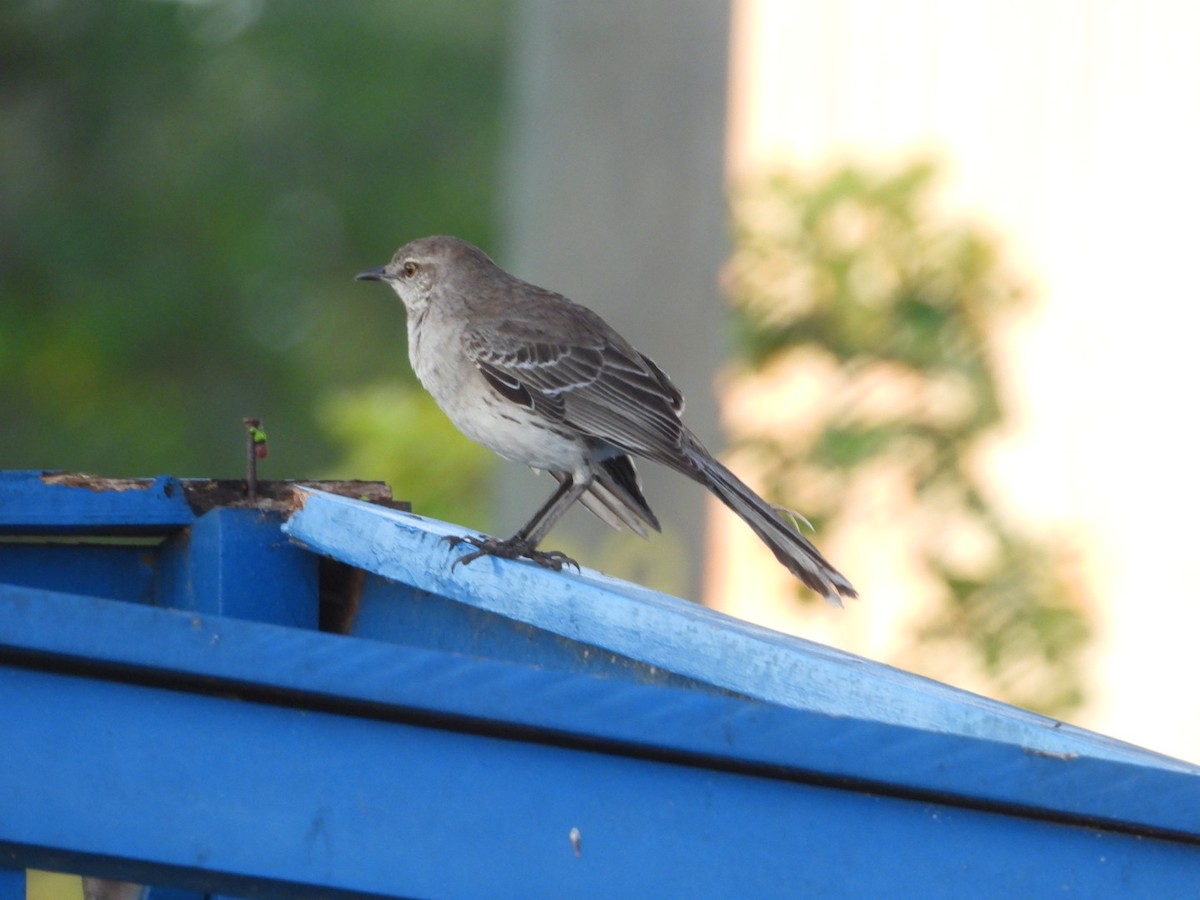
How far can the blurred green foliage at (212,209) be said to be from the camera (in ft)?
48.0

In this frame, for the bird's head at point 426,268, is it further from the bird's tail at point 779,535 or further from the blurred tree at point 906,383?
the blurred tree at point 906,383

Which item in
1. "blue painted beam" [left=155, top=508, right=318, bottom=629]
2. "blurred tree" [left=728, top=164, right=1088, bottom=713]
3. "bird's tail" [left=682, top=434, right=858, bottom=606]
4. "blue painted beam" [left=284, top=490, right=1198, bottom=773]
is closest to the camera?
"blue painted beam" [left=284, top=490, right=1198, bottom=773]

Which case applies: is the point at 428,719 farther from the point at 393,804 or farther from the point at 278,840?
the point at 278,840

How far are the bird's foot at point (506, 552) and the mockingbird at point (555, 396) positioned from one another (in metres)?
0.03

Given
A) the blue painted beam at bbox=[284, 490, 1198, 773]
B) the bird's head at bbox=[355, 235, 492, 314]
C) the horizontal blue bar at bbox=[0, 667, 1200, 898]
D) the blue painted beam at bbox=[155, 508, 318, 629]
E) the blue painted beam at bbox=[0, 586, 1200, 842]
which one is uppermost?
the bird's head at bbox=[355, 235, 492, 314]

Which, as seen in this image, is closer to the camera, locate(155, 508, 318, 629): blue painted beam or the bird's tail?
locate(155, 508, 318, 629): blue painted beam

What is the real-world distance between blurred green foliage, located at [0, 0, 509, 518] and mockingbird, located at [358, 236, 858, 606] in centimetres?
854

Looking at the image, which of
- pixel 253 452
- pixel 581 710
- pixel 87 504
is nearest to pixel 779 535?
pixel 253 452

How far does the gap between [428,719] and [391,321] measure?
1568 cm

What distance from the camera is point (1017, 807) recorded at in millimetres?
1985

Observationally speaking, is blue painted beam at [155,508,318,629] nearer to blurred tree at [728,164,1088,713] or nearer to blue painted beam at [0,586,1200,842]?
blue painted beam at [0,586,1200,842]

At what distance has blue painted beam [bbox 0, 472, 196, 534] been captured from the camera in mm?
3049

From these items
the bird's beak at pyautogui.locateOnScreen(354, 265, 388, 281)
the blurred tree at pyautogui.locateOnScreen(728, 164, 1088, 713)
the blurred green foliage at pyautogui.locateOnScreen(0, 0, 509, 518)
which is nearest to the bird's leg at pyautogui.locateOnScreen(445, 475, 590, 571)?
the bird's beak at pyautogui.locateOnScreen(354, 265, 388, 281)

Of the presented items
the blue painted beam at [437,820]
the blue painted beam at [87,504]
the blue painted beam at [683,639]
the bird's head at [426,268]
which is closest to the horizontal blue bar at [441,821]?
the blue painted beam at [437,820]
